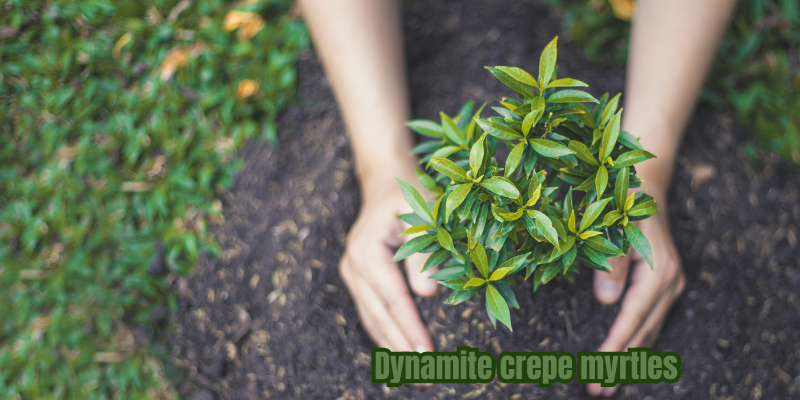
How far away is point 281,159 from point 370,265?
3.49ft

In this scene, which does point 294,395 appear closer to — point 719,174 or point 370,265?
point 370,265

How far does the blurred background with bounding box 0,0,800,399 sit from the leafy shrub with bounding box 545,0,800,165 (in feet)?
0.04

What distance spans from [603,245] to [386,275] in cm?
79

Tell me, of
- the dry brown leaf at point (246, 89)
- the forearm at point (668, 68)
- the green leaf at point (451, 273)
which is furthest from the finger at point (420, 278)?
the dry brown leaf at point (246, 89)

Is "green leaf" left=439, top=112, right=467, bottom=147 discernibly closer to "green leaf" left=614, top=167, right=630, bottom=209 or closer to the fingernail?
"green leaf" left=614, top=167, right=630, bottom=209

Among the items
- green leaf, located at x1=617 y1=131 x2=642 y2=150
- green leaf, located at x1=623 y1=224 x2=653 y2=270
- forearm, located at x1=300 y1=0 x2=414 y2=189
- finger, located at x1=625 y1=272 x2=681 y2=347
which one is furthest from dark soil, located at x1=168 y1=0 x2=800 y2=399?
green leaf, located at x1=617 y1=131 x2=642 y2=150

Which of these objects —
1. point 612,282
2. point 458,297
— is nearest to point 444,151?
point 458,297

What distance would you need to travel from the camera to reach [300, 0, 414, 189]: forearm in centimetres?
199

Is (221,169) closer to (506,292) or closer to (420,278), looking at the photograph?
(420,278)

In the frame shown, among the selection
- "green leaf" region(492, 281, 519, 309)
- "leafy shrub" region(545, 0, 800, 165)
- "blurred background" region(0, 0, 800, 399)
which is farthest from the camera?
"leafy shrub" region(545, 0, 800, 165)

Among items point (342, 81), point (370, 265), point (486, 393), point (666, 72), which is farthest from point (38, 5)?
point (666, 72)

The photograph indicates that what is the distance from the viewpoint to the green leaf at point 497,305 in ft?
4.02

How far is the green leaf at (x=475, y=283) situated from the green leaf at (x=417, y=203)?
7.4 inches

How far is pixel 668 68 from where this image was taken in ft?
6.42
